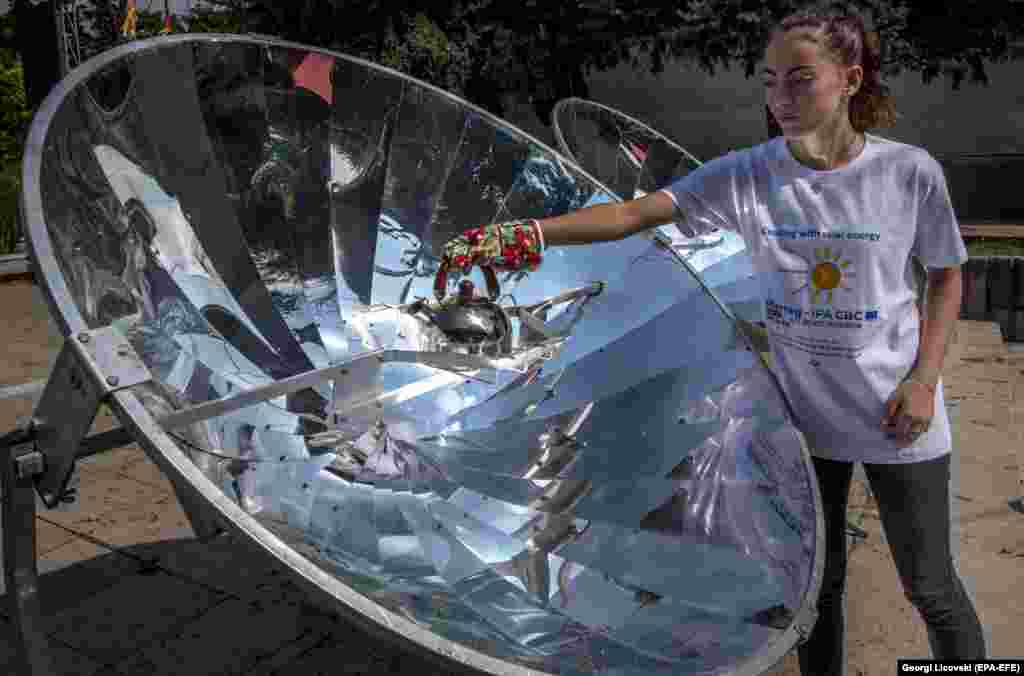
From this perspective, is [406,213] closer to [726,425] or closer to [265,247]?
[265,247]

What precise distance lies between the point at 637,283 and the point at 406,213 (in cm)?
75

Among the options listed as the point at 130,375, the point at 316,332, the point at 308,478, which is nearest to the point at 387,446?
the point at 308,478

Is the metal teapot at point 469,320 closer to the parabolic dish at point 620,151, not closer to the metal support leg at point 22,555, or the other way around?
the metal support leg at point 22,555

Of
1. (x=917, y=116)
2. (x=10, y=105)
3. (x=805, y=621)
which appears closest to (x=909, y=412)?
(x=805, y=621)

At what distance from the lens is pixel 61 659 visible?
8.88ft

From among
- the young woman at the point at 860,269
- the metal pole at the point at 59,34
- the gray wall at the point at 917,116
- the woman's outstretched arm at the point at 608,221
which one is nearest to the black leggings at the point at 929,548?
the young woman at the point at 860,269

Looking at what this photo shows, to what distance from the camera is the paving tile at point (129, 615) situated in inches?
110

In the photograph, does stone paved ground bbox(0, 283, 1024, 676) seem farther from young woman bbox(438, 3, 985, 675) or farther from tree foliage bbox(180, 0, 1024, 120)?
tree foliage bbox(180, 0, 1024, 120)

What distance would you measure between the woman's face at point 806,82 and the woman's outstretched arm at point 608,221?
321 mm

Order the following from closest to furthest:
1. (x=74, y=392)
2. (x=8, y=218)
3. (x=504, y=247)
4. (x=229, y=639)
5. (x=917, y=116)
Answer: (x=74, y=392), (x=504, y=247), (x=229, y=639), (x=8, y=218), (x=917, y=116)

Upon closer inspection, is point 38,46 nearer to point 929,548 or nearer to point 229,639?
point 229,639

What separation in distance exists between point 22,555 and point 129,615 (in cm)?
111

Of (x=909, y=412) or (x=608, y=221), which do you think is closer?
(x=909, y=412)

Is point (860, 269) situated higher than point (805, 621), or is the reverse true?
point (860, 269)
